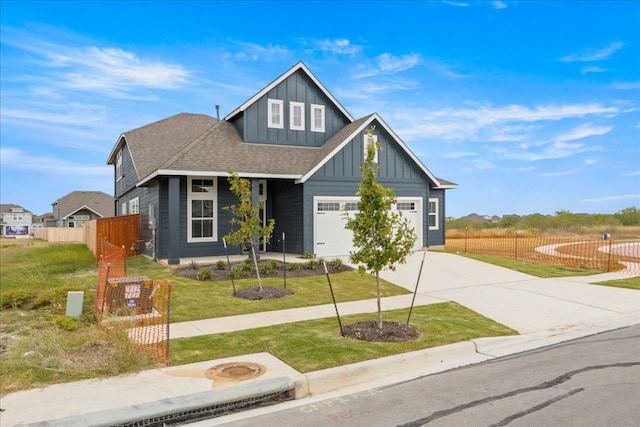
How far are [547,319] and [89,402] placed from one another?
27.9 feet

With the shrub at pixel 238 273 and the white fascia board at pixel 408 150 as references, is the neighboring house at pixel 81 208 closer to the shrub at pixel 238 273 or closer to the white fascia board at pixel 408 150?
the white fascia board at pixel 408 150

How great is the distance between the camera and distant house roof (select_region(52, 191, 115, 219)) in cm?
6322

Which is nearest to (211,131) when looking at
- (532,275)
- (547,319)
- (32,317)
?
(32,317)

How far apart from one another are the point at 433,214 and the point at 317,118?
23.8 ft

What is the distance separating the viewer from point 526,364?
6.78m

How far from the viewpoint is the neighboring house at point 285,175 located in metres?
18.1

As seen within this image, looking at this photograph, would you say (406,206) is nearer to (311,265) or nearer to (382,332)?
(311,265)

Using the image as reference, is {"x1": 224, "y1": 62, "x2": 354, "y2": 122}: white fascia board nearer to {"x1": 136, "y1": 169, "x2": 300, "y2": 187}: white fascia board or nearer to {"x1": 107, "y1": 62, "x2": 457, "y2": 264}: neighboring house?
{"x1": 107, "y1": 62, "x2": 457, "y2": 264}: neighboring house

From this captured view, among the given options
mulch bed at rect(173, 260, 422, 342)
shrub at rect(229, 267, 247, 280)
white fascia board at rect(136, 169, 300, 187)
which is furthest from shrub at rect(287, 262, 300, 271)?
white fascia board at rect(136, 169, 300, 187)

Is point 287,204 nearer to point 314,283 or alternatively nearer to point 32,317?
point 314,283

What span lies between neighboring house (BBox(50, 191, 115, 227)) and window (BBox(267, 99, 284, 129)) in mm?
49254

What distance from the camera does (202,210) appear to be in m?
18.5

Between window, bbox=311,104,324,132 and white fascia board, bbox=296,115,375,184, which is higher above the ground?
window, bbox=311,104,324,132

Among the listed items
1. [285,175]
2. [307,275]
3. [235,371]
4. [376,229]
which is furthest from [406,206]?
[235,371]
